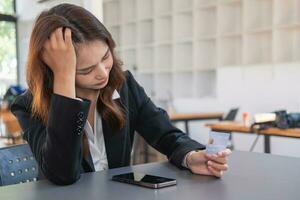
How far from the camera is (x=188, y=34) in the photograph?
4773 millimetres

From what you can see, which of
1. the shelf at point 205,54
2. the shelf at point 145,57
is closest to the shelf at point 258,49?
the shelf at point 205,54

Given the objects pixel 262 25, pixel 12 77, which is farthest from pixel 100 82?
pixel 12 77

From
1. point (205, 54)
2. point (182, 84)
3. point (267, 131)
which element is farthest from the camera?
point (182, 84)

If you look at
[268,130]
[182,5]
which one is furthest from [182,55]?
[268,130]

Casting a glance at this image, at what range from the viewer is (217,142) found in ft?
3.16

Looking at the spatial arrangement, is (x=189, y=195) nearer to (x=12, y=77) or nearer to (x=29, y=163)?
(x=29, y=163)

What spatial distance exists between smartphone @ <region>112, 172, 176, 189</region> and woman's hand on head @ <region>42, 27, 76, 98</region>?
0.24 m

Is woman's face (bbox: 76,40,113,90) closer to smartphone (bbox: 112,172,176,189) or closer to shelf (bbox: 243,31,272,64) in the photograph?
smartphone (bbox: 112,172,176,189)

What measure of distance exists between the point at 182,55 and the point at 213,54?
45 cm

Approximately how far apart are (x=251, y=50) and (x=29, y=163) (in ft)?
11.0

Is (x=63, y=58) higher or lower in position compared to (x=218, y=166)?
higher

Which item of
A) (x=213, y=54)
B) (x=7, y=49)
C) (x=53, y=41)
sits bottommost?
(x=53, y=41)

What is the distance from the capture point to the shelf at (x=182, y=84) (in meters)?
4.88

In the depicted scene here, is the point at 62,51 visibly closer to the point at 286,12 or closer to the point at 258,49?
the point at 286,12
